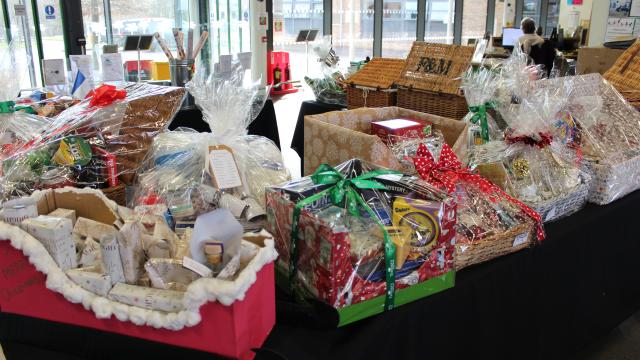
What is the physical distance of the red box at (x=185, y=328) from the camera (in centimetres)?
76

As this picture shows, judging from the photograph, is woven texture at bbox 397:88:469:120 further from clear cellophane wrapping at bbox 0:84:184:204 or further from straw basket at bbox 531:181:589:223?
clear cellophane wrapping at bbox 0:84:184:204

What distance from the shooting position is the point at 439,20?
1058 cm

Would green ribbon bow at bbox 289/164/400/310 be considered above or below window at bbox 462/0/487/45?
below

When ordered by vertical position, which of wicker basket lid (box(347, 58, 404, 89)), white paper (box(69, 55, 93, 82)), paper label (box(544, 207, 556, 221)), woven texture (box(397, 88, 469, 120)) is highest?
white paper (box(69, 55, 93, 82))

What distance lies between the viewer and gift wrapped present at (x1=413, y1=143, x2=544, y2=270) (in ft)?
3.94

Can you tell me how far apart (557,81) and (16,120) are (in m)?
1.71

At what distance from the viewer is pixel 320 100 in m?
3.48

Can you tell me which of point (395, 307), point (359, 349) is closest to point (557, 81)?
point (395, 307)

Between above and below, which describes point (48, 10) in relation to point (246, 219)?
above

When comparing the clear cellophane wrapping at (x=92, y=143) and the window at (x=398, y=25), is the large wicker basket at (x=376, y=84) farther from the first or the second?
the window at (x=398, y=25)

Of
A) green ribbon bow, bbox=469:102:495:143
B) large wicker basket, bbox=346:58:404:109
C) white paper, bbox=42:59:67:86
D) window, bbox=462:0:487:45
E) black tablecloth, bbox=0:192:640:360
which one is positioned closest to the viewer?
black tablecloth, bbox=0:192:640:360

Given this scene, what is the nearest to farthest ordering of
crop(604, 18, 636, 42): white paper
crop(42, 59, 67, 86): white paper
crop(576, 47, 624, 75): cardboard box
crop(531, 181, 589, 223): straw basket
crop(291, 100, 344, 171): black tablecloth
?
crop(531, 181, 589, 223): straw basket < crop(42, 59, 67, 86): white paper < crop(576, 47, 624, 75): cardboard box < crop(291, 100, 344, 171): black tablecloth < crop(604, 18, 636, 42): white paper

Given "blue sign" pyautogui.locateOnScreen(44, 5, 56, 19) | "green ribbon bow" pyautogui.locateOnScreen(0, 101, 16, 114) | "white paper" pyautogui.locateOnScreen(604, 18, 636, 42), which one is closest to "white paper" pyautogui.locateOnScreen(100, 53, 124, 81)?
"green ribbon bow" pyautogui.locateOnScreen(0, 101, 16, 114)

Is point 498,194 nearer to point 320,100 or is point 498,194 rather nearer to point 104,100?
point 104,100
